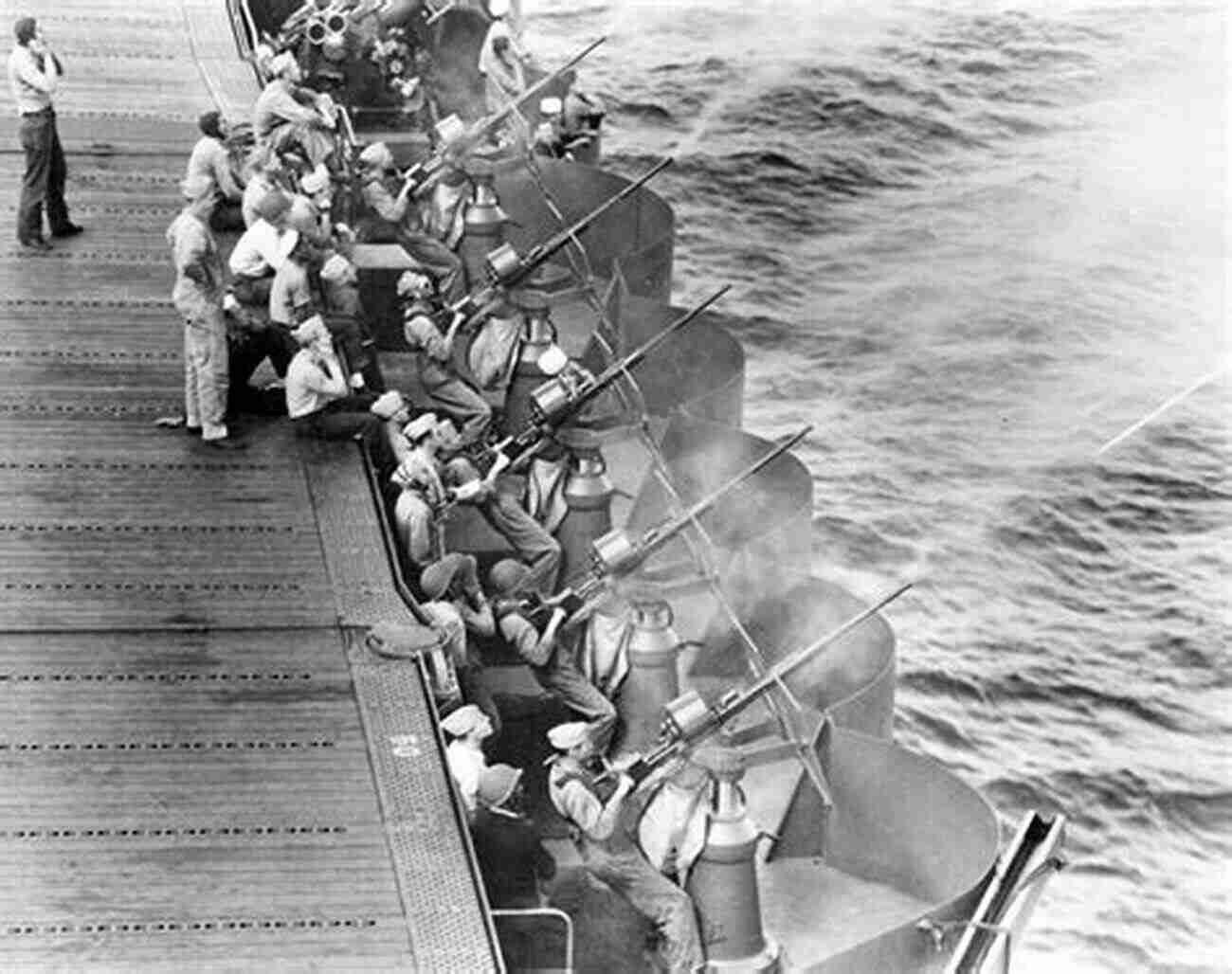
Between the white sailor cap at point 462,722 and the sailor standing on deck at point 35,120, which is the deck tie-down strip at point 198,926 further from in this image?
the sailor standing on deck at point 35,120

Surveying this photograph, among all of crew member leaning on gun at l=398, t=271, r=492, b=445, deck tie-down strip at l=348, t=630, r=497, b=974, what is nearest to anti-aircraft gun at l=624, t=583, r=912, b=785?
deck tie-down strip at l=348, t=630, r=497, b=974

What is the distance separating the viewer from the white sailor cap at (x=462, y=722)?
43.9 feet

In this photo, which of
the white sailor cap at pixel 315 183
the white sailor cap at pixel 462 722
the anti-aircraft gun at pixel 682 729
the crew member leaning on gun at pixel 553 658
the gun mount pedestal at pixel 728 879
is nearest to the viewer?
the gun mount pedestal at pixel 728 879

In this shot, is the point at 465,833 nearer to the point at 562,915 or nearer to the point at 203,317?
the point at 562,915

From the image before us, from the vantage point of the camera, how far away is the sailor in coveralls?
12969 mm

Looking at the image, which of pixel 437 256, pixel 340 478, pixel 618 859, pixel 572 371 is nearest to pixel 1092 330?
pixel 437 256

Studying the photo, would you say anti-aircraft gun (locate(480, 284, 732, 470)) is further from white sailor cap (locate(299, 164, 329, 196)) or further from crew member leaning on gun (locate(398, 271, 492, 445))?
white sailor cap (locate(299, 164, 329, 196))

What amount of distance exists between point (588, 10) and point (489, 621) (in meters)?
35.4

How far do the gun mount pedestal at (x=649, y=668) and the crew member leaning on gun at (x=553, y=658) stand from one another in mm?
158

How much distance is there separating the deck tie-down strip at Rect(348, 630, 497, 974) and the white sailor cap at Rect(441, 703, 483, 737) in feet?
0.54

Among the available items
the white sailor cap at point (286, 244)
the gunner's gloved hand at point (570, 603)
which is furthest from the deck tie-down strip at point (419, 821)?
the white sailor cap at point (286, 244)

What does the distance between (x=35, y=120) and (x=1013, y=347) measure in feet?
54.7

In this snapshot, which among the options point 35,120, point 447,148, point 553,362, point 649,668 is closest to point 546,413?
point 553,362

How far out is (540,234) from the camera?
26.1 metres
